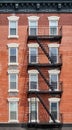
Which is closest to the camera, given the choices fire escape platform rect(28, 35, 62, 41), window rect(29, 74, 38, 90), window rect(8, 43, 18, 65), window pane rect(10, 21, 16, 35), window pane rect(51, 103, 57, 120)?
window pane rect(51, 103, 57, 120)

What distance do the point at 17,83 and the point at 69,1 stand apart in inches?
382

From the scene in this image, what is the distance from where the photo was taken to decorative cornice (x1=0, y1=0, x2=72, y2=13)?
45219 mm

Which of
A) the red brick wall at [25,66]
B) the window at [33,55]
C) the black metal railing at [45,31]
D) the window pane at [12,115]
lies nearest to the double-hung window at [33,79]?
the red brick wall at [25,66]

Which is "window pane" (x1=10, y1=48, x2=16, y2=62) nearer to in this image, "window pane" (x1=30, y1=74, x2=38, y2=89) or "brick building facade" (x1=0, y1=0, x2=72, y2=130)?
"brick building facade" (x1=0, y1=0, x2=72, y2=130)

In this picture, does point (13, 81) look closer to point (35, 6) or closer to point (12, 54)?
point (12, 54)

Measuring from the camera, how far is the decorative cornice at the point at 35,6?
45219mm

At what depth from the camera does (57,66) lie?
144ft

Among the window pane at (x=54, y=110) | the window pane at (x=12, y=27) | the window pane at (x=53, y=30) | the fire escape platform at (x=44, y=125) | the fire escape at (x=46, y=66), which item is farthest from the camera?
the window pane at (x=12, y=27)

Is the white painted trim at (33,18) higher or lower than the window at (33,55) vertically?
higher

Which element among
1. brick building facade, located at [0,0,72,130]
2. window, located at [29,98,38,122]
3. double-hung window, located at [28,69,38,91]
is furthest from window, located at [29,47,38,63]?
window, located at [29,98,38,122]

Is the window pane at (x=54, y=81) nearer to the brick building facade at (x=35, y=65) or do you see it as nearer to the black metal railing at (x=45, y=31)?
the brick building facade at (x=35, y=65)

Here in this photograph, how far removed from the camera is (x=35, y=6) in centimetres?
4550

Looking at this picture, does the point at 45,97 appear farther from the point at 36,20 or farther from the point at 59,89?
the point at 36,20

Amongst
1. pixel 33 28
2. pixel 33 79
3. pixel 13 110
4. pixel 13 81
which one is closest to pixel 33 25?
pixel 33 28
